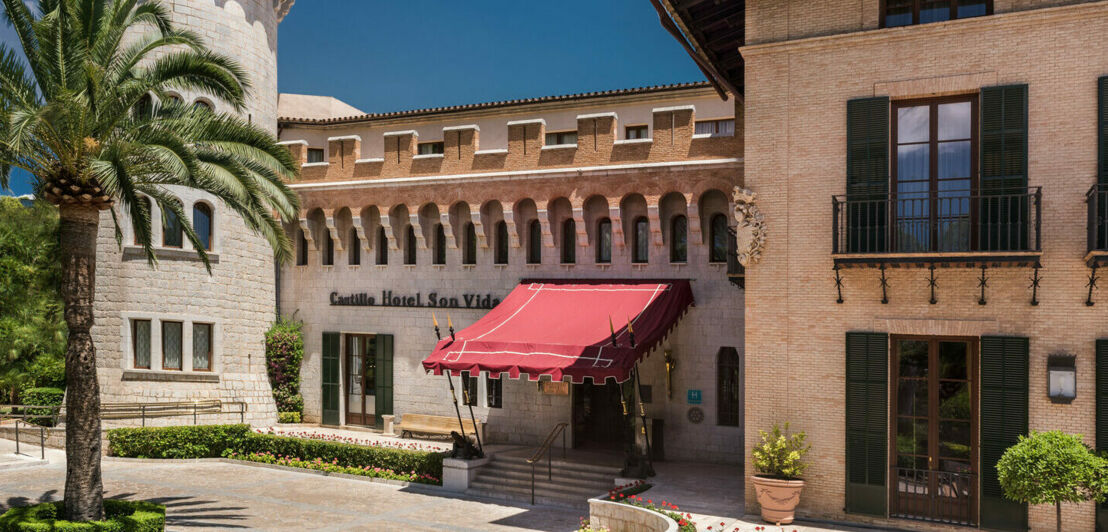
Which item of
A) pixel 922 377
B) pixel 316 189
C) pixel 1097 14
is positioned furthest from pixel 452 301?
pixel 1097 14

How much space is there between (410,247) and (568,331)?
854cm

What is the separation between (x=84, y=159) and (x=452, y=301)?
39.7 ft

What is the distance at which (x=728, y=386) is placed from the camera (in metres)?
21.4

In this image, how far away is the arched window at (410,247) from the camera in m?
25.9

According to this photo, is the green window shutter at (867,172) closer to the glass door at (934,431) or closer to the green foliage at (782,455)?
the glass door at (934,431)

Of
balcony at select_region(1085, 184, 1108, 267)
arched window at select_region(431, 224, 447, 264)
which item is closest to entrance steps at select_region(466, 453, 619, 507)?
arched window at select_region(431, 224, 447, 264)

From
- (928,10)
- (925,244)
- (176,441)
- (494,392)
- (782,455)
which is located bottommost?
(176,441)

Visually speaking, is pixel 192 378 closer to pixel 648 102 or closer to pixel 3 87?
pixel 3 87

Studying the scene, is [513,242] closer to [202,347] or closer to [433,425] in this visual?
[433,425]

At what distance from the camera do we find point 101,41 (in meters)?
14.8

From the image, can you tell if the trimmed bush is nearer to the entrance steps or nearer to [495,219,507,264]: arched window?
the entrance steps

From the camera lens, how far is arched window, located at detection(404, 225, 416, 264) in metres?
25.9

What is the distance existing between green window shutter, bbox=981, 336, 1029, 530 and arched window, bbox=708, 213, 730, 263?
27.5 ft

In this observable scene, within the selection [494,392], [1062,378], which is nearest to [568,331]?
[494,392]
